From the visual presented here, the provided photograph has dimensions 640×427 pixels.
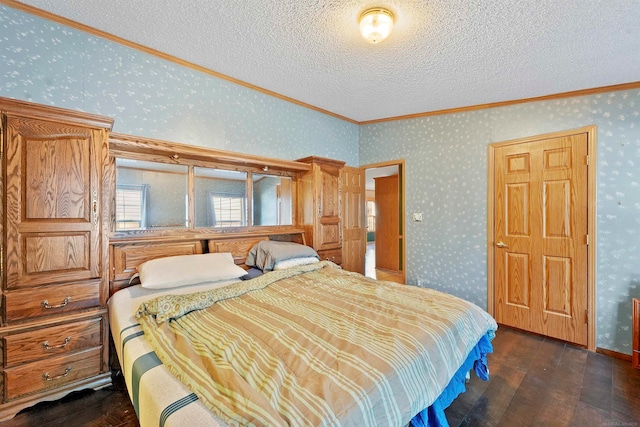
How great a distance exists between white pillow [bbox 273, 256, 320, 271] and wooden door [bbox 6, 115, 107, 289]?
1344 mm

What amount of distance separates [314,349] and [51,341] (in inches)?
69.7

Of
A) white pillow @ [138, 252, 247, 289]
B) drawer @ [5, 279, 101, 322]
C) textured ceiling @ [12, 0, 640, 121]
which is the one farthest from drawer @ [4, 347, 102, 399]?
textured ceiling @ [12, 0, 640, 121]

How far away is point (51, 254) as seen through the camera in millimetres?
1712

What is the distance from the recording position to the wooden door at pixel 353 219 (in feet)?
12.4

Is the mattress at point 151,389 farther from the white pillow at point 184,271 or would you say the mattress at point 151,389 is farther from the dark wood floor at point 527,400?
the dark wood floor at point 527,400

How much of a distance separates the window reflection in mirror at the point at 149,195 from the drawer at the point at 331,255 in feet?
5.04

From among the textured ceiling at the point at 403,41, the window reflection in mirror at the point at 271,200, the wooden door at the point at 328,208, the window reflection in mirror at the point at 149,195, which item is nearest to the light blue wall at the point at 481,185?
the textured ceiling at the point at 403,41

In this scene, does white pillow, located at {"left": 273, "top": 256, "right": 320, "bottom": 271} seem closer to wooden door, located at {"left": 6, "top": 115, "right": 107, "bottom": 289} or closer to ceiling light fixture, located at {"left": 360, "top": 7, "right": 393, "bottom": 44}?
wooden door, located at {"left": 6, "top": 115, "right": 107, "bottom": 289}

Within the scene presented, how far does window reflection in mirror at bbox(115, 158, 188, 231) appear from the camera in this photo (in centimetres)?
226

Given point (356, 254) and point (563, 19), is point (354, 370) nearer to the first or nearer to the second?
point (563, 19)

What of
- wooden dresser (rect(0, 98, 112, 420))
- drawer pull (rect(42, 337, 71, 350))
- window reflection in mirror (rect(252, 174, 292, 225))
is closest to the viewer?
wooden dresser (rect(0, 98, 112, 420))

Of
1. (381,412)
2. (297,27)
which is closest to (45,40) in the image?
(297,27)

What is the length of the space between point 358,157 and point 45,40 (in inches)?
135

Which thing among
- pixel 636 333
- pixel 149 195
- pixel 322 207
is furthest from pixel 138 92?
pixel 636 333
